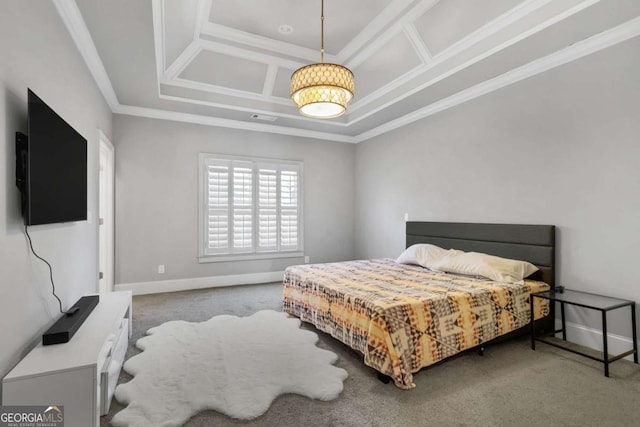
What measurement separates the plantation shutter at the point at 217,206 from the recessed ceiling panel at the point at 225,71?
4.08ft

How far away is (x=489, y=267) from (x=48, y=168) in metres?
3.51

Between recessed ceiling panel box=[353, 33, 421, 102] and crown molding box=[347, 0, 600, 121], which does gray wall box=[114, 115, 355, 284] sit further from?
crown molding box=[347, 0, 600, 121]

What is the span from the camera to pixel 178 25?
316 centimetres

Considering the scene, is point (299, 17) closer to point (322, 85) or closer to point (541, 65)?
point (322, 85)

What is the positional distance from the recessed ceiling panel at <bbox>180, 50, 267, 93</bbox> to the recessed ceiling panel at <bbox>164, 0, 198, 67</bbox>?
0.28 meters

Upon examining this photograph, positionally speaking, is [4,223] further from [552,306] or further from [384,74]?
[552,306]

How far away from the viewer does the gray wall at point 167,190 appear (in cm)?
445

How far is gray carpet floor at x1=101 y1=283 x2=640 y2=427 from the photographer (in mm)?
1808

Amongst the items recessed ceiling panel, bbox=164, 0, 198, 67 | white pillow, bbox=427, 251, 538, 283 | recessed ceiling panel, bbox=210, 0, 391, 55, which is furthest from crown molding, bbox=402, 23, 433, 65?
white pillow, bbox=427, 251, 538, 283

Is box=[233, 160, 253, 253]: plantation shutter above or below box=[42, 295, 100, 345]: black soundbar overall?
above

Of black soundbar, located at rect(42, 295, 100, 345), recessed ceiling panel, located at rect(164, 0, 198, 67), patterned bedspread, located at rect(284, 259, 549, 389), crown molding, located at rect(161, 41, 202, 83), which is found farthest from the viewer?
crown molding, located at rect(161, 41, 202, 83)

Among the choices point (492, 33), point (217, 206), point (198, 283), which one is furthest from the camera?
point (217, 206)

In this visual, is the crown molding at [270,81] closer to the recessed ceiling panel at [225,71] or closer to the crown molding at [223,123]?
the recessed ceiling panel at [225,71]

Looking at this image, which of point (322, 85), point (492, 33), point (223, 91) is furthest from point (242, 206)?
point (492, 33)
